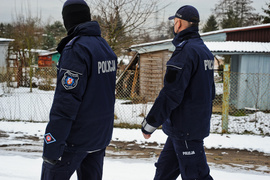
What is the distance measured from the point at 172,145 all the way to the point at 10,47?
20.3 m

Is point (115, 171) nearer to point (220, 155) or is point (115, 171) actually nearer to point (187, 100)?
point (187, 100)

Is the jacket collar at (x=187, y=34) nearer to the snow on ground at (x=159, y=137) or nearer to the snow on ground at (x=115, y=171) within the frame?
the snow on ground at (x=115, y=171)

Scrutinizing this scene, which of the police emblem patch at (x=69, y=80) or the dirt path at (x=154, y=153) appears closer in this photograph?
the police emblem patch at (x=69, y=80)

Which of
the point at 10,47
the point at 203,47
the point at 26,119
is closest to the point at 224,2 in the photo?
the point at 10,47

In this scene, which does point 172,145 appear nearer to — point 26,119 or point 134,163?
point 134,163

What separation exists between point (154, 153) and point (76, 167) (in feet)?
10.5

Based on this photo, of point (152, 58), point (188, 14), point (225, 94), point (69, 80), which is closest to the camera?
point (69, 80)

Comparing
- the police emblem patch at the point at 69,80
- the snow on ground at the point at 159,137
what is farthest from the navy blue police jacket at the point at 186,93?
the snow on ground at the point at 159,137

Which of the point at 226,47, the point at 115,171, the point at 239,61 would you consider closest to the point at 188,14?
the point at 115,171

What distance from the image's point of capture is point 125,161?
476cm

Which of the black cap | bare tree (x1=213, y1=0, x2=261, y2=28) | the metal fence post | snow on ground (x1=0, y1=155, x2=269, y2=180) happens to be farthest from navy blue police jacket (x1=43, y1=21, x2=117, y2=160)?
bare tree (x1=213, y1=0, x2=261, y2=28)

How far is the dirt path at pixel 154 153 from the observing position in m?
4.69

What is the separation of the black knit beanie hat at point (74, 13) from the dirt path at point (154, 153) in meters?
3.37

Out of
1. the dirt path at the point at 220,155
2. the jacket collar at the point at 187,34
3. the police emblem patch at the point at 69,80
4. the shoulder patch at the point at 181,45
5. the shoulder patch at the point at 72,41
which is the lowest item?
the dirt path at the point at 220,155
